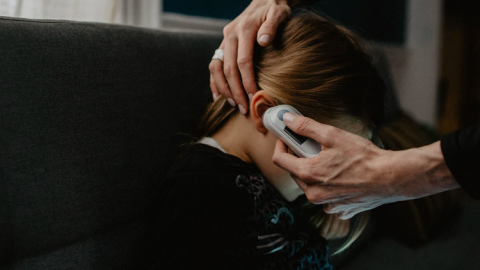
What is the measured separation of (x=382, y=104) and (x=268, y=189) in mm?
336

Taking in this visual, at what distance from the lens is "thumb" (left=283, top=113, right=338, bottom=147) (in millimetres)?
581

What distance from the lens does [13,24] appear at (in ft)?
1.86

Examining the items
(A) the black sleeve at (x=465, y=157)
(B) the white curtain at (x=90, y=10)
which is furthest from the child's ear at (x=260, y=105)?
(B) the white curtain at (x=90, y=10)

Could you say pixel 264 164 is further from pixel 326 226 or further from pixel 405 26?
pixel 405 26

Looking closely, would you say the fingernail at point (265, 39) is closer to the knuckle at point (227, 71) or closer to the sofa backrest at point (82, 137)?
the knuckle at point (227, 71)

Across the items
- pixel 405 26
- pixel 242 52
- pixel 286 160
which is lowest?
pixel 405 26

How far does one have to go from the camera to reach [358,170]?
0.57 meters

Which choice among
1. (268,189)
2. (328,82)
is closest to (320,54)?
(328,82)

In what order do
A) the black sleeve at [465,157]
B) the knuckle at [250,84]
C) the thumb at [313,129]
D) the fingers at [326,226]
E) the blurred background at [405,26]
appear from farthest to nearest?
1. the blurred background at [405,26]
2. the fingers at [326,226]
3. the knuckle at [250,84]
4. the thumb at [313,129]
5. the black sleeve at [465,157]

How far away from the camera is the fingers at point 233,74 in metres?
0.71

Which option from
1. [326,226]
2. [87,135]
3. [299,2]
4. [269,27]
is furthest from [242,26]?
[326,226]

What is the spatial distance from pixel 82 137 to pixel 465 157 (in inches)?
24.9

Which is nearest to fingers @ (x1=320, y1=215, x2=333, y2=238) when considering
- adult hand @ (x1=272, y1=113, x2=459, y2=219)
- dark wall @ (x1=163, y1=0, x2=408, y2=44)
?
adult hand @ (x1=272, y1=113, x2=459, y2=219)

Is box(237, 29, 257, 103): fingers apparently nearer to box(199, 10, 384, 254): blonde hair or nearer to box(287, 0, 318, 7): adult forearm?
box(199, 10, 384, 254): blonde hair
